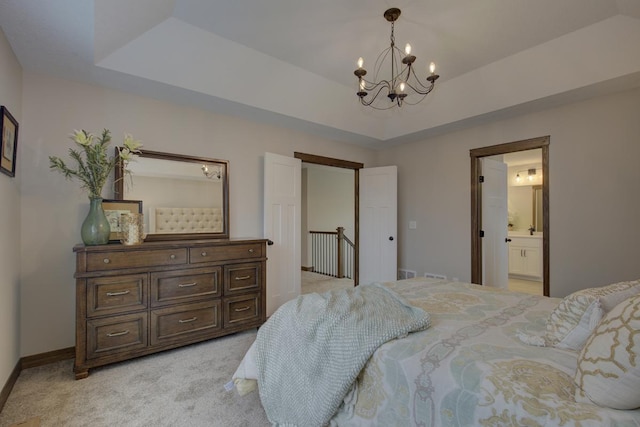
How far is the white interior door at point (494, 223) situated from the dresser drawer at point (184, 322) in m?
3.41

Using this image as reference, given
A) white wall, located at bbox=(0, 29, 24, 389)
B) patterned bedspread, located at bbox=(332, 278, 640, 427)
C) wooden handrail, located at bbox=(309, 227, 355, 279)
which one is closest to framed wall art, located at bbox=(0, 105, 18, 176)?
white wall, located at bbox=(0, 29, 24, 389)

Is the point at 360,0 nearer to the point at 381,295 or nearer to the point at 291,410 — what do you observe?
the point at 381,295

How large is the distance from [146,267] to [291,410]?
5.65ft

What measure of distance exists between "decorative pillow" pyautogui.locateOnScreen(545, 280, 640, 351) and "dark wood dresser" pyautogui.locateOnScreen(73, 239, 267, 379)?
8.20ft

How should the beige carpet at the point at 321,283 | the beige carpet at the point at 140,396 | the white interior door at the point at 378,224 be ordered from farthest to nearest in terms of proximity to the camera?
the beige carpet at the point at 321,283 < the white interior door at the point at 378,224 < the beige carpet at the point at 140,396

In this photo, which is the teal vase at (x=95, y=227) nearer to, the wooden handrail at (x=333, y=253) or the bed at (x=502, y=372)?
the bed at (x=502, y=372)

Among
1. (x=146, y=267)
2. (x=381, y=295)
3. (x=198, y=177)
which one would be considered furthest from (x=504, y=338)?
(x=198, y=177)

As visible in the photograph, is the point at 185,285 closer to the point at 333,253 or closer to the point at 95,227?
the point at 95,227

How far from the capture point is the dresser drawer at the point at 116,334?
226 centimetres

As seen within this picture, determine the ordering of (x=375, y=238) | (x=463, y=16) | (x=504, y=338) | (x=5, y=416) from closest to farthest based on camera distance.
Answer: (x=504, y=338), (x=5, y=416), (x=463, y=16), (x=375, y=238)

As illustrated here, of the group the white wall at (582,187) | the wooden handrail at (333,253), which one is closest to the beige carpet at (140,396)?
the white wall at (582,187)

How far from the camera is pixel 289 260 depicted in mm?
3863

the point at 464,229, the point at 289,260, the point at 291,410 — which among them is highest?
the point at 464,229

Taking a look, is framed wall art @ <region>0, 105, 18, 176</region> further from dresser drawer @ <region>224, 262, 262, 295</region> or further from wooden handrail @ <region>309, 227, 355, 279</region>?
wooden handrail @ <region>309, 227, 355, 279</region>
